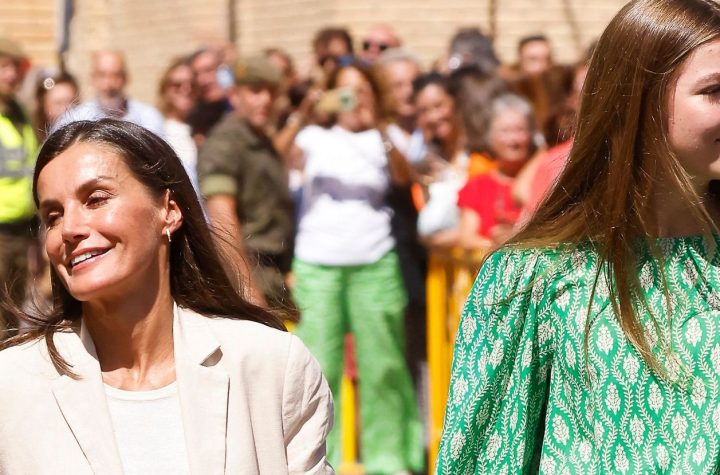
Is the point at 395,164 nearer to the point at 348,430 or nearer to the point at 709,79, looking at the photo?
the point at 348,430

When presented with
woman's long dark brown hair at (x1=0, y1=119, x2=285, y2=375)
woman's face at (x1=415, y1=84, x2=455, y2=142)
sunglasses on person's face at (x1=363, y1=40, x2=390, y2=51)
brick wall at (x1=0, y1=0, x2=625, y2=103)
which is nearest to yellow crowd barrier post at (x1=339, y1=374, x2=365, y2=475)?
woman's face at (x1=415, y1=84, x2=455, y2=142)

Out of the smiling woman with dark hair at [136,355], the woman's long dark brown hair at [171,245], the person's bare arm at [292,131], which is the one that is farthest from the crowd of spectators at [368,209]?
the smiling woman with dark hair at [136,355]

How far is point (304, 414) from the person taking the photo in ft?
9.87

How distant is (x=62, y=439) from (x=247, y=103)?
210 inches

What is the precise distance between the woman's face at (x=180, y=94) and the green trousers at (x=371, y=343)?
3243 mm

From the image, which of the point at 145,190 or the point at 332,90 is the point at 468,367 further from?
the point at 332,90

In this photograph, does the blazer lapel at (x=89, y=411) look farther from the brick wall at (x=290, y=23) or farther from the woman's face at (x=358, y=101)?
the brick wall at (x=290, y=23)

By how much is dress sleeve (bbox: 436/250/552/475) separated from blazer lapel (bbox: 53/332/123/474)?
0.68 metres

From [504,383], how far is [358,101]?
15.2 ft

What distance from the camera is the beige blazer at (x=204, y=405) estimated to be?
2.78 m

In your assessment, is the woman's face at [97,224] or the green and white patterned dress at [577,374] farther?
the woman's face at [97,224]

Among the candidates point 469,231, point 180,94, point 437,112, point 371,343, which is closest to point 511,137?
point 469,231

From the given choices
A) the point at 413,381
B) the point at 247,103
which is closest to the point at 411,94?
the point at 247,103

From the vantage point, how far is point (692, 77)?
2709 mm
